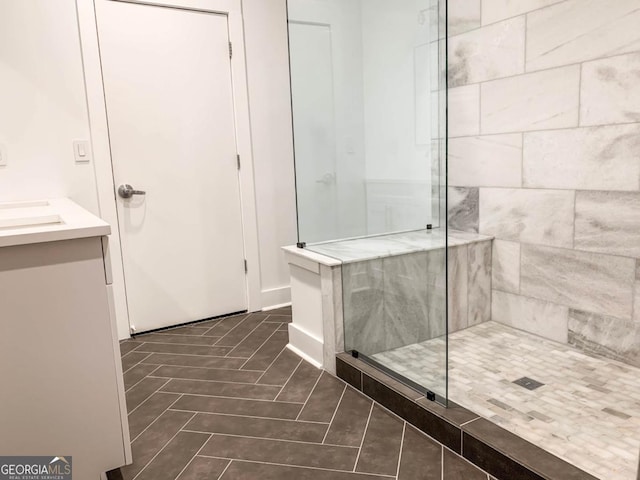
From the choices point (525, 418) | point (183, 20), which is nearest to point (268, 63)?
point (183, 20)

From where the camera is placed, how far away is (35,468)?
1.64m

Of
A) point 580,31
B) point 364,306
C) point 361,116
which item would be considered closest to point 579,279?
point 364,306

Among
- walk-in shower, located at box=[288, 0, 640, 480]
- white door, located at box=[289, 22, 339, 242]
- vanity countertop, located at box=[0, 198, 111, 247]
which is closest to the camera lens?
vanity countertop, located at box=[0, 198, 111, 247]

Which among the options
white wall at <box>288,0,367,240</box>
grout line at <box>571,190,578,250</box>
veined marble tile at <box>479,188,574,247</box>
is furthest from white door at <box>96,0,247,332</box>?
grout line at <box>571,190,578,250</box>

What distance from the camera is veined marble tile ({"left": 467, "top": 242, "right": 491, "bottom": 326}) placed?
3059 millimetres

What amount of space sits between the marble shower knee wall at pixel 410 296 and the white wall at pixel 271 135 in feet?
4.29

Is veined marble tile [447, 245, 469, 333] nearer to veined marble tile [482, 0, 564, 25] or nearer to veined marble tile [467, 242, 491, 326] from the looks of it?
veined marble tile [467, 242, 491, 326]

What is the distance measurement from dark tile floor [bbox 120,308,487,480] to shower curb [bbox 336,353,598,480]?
0.14 ft

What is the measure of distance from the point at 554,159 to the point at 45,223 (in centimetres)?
254

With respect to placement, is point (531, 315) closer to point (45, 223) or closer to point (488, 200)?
point (488, 200)

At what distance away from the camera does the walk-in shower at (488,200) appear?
2100 millimetres

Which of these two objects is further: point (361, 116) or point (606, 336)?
point (361, 116)

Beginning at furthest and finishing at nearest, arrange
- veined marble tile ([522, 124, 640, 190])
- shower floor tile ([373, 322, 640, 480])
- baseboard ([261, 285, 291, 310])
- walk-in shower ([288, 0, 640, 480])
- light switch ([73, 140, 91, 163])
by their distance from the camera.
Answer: baseboard ([261, 285, 291, 310]) < light switch ([73, 140, 91, 163]) < veined marble tile ([522, 124, 640, 190]) < walk-in shower ([288, 0, 640, 480]) < shower floor tile ([373, 322, 640, 480])

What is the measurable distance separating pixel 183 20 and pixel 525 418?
3013mm
